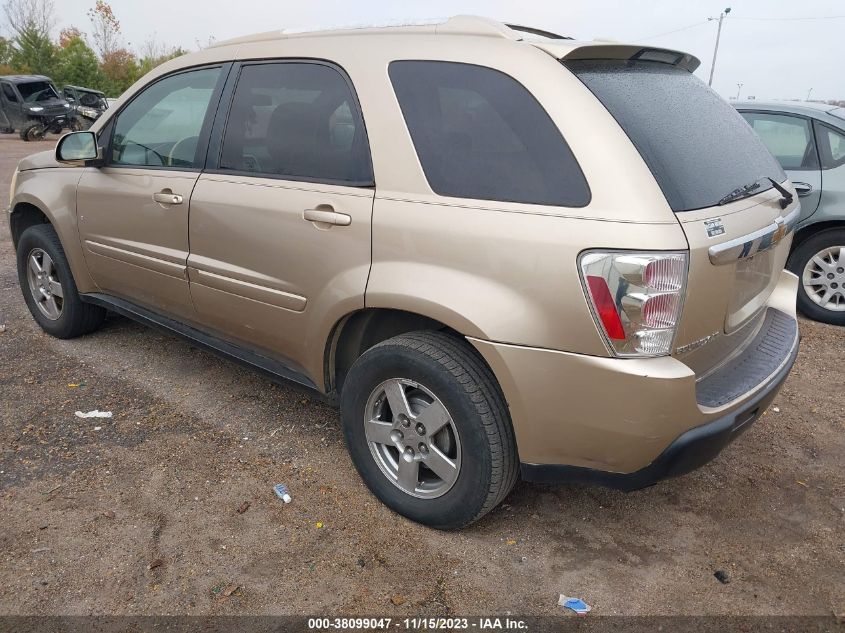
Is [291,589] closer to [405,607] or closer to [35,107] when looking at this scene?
[405,607]

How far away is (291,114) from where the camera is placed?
2.93 meters

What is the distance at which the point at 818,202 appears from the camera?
5195 mm

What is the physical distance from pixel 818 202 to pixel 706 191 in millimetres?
3673

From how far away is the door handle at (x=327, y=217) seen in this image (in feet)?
8.48

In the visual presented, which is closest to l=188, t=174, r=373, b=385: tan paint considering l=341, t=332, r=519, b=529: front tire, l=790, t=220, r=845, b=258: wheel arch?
l=341, t=332, r=519, b=529: front tire

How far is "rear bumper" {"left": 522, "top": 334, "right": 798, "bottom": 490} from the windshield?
78.5 feet

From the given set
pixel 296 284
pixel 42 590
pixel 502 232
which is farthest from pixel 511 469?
pixel 42 590

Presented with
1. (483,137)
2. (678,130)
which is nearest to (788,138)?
(678,130)

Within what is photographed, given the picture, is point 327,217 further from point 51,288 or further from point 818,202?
point 818,202

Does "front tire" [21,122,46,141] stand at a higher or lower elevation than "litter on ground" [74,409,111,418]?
higher

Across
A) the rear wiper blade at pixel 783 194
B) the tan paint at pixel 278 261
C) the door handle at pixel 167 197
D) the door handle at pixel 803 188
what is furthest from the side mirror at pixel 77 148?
the door handle at pixel 803 188

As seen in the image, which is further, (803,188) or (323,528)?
(803,188)

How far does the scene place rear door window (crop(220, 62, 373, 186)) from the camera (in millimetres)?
2680

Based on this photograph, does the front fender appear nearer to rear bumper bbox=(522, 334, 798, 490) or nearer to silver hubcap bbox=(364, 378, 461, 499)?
silver hubcap bbox=(364, 378, 461, 499)
